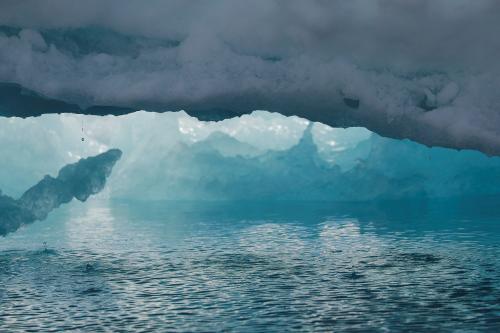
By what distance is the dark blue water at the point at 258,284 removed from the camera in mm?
21797

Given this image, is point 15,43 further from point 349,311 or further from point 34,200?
point 34,200

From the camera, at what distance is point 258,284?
96.2 ft

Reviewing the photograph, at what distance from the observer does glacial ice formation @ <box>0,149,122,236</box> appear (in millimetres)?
50062

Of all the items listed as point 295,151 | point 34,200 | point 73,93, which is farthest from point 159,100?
point 295,151

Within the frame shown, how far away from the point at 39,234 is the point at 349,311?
52.1 metres

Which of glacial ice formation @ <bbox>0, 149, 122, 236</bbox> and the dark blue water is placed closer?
the dark blue water

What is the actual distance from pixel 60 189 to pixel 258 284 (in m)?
29.3

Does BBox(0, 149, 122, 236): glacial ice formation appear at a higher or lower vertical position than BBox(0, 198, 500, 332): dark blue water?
higher

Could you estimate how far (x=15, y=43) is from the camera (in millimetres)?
25000

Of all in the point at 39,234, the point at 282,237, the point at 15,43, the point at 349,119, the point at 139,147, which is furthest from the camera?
the point at 139,147

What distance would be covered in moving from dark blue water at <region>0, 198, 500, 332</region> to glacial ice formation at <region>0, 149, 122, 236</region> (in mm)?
2735

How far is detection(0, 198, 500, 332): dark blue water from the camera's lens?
71.5ft

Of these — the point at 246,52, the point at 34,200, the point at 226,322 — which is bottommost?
the point at 226,322

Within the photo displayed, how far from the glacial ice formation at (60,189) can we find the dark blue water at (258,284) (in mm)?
2735
